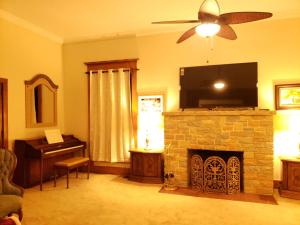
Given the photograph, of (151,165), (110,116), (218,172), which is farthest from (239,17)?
(110,116)

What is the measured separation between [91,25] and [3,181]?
3.09 meters

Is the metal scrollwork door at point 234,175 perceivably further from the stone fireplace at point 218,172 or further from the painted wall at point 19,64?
the painted wall at point 19,64

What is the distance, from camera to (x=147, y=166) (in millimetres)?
4453

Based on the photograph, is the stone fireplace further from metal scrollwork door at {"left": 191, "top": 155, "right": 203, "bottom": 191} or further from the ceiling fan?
the ceiling fan

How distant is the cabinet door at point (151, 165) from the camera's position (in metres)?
4.39

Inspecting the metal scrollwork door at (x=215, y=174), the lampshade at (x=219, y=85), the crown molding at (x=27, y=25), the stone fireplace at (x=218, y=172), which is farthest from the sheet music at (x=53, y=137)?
the lampshade at (x=219, y=85)

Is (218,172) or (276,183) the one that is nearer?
(218,172)

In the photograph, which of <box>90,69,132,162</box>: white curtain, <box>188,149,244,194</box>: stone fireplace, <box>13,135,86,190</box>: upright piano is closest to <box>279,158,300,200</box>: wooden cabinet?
<box>188,149,244,194</box>: stone fireplace

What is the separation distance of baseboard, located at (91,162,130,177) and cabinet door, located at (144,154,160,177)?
2.26ft

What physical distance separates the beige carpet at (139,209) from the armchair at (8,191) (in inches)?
A: 16.3

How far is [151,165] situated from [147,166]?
0.27 feet

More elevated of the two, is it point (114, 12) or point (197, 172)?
point (114, 12)

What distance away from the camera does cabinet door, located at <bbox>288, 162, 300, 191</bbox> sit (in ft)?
12.0

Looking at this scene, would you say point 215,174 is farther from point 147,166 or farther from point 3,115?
point 3,115
